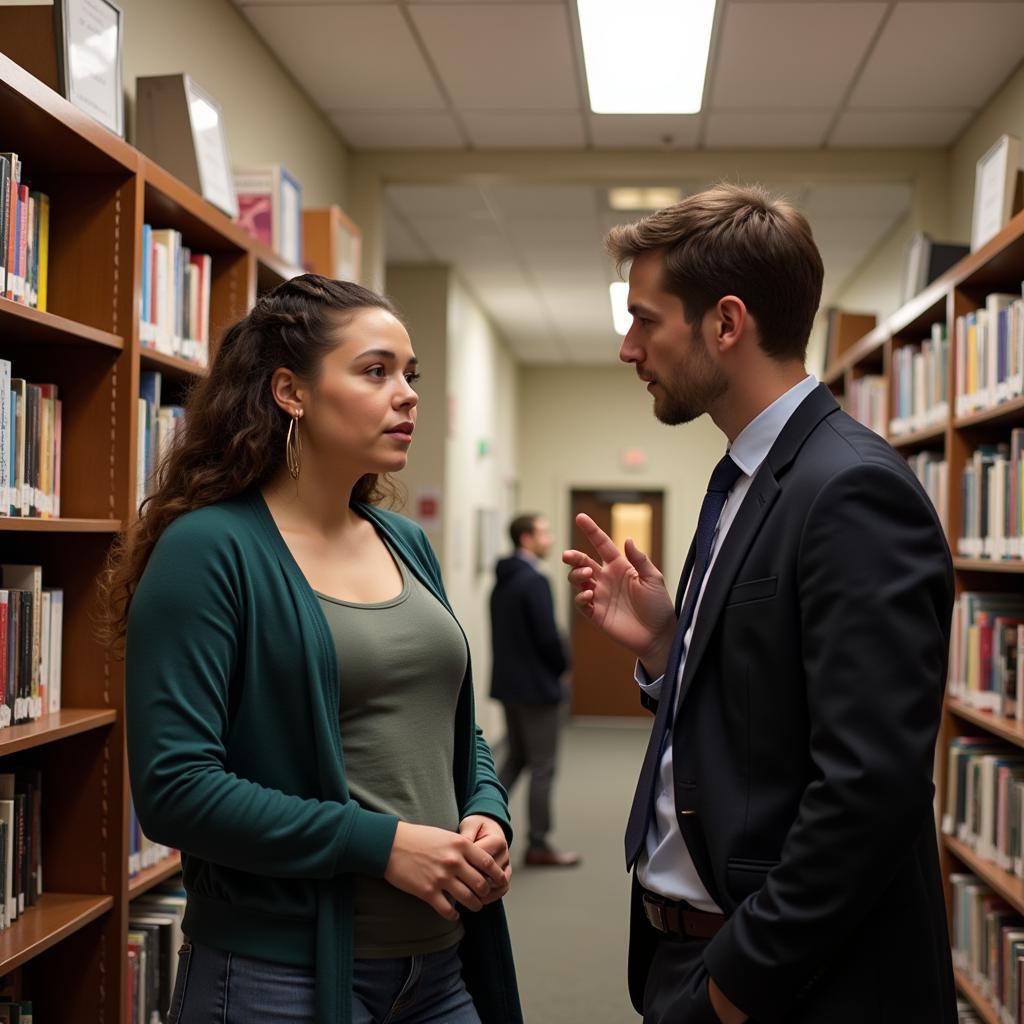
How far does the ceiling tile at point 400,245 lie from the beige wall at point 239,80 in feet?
3.97

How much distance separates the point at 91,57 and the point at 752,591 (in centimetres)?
187

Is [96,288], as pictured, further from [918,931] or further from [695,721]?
[918,931]

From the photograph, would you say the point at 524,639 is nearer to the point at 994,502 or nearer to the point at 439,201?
the point at 439,201

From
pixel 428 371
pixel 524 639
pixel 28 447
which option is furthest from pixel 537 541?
pixel 28 447

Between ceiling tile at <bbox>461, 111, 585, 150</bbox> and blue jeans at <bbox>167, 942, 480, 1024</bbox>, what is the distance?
3.81 meters

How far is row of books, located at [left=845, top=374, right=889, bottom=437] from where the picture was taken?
438cm

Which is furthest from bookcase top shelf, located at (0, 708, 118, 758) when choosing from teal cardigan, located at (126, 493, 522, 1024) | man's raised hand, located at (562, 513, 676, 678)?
man's raised hand, located at (562, 513, 676, 678)

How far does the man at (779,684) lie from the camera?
123 centimetres

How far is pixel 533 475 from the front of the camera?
11.0m

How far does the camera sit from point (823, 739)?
1249 mm

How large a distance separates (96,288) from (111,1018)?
1.39 meters

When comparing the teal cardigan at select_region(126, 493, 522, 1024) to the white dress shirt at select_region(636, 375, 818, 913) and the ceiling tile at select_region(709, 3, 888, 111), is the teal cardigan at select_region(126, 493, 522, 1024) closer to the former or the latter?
the white dress shirt at select_region(636, 375, 818, 913)

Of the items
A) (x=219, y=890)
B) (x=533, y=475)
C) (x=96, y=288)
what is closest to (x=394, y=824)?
(x=219, y=890)

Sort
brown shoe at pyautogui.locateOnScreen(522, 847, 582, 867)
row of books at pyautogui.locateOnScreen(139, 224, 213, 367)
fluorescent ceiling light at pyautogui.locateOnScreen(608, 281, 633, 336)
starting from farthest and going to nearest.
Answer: fluorescent ceiling light at pyautogui.locateOnScreen(608, 281, 633, 336)
brown shoe at pyautogui.locateOnScreen(522, 847, 582, 867)
row of books at pyautogui.locateOnScreen(139, 224, 213, 367)
